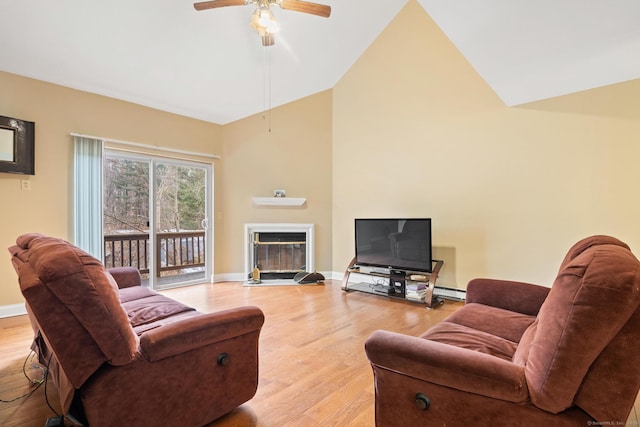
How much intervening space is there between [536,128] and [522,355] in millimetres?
3321

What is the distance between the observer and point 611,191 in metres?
3.27

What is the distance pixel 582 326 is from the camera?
1.00 meters

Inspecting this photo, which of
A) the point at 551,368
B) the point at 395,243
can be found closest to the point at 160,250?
the point at 395,243

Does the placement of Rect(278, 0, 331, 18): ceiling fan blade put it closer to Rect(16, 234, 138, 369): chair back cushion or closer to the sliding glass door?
Rect(16, 234, 138, 369): chair back cushion

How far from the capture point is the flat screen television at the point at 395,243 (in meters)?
4.18

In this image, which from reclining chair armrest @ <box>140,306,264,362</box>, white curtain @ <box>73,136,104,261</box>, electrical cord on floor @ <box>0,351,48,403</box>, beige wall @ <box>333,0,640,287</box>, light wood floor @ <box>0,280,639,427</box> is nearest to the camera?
reclining chair armrest @ <box>140,306,264,362</box>

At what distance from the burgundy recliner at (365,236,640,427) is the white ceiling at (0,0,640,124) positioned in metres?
2.32

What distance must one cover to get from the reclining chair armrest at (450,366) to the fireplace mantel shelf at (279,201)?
420cm

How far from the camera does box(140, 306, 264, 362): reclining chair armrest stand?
1504mm

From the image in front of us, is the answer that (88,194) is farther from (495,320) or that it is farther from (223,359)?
(495,320)

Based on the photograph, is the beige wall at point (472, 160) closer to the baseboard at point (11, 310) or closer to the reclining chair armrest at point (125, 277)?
the reclining chair armrest at point (125, 277)

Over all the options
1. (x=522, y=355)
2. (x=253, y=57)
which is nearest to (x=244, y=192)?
(x=253, y=57)

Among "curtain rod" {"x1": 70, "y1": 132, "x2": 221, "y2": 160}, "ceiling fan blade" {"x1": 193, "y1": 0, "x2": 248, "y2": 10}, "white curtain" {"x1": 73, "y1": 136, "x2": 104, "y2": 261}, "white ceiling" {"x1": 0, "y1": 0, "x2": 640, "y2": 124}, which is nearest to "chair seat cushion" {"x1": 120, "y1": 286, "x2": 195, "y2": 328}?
"white curtain" {"x1": 73, "y1": 136, "x2": 104, "y2": 261}

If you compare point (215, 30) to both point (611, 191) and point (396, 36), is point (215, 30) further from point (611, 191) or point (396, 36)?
point (611, 191)
